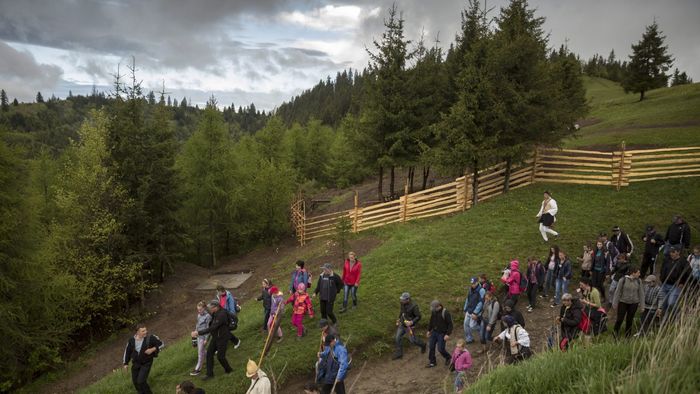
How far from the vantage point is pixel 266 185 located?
3309cm

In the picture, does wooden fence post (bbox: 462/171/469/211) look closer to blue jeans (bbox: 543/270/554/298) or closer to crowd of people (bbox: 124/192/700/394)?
crowd of people (bbox: 124/192/700/394)

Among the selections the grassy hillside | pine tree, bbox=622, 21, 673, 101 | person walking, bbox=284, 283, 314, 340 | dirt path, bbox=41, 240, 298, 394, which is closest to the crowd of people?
person walking, bbox=284, 283, 314, 340

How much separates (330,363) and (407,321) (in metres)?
2.86

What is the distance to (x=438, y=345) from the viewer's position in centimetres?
1066

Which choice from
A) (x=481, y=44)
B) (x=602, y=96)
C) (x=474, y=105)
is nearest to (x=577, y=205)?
(x=474, y=105)


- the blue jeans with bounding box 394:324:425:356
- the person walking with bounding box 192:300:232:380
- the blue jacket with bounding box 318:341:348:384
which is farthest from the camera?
the blue jeans with bounding box 394:324:425:356

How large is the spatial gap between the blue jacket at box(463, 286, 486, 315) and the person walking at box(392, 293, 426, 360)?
1.46 m

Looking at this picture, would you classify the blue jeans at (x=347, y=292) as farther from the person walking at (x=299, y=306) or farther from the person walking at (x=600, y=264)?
the person walking at (x=600, y=264)

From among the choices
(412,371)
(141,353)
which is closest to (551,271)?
(412,371)

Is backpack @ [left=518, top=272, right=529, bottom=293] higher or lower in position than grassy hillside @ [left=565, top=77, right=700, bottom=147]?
lower

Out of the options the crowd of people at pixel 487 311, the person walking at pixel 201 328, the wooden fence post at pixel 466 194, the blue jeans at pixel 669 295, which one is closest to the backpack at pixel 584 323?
the crowd of people at pixel 487 311

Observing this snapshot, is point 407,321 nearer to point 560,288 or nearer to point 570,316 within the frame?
point 570,316

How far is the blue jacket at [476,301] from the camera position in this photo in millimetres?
11438

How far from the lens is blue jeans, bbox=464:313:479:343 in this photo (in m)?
11.6
